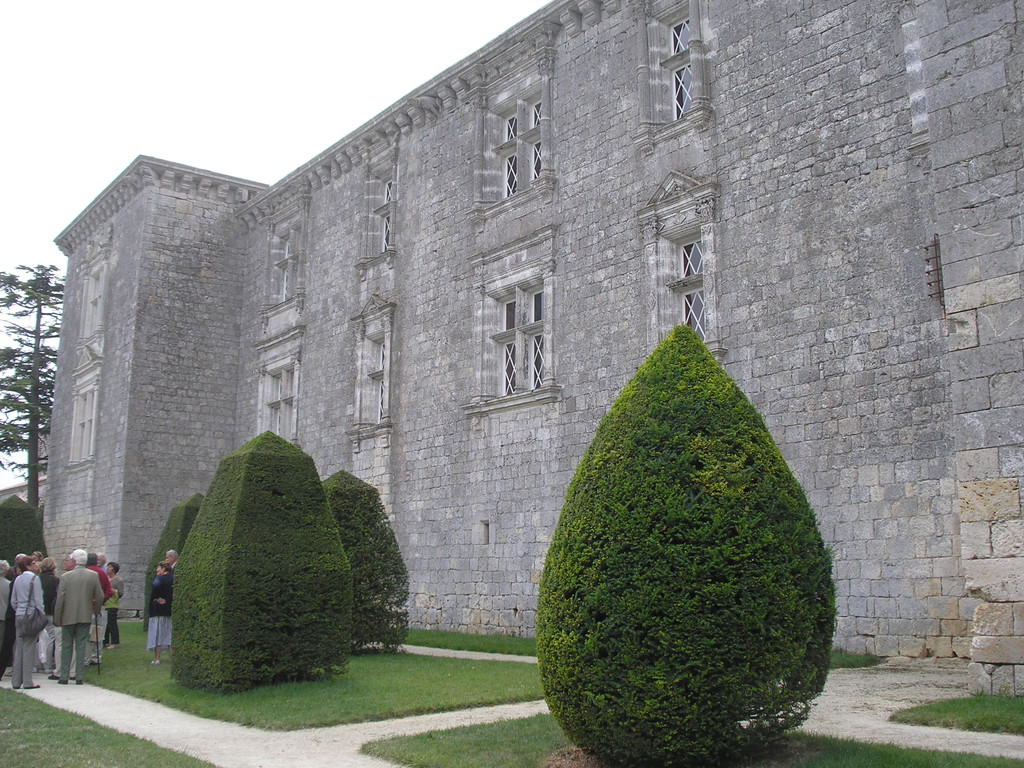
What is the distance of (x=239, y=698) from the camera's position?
29.2 feet

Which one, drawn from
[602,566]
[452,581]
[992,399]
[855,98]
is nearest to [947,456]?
[992,399]

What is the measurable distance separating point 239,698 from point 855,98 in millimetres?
9194

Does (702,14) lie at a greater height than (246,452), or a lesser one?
greater

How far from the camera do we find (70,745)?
7047 millimetres

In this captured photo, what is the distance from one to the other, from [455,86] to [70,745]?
1353cm

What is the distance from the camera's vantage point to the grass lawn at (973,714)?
6.36 m

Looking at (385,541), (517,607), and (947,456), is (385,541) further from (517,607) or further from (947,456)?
(947,456)

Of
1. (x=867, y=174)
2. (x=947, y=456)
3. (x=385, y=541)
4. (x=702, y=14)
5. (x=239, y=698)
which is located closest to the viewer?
(x=239, y=698)

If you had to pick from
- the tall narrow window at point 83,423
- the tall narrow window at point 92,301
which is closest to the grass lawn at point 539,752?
the tall narrow window at point 83,423

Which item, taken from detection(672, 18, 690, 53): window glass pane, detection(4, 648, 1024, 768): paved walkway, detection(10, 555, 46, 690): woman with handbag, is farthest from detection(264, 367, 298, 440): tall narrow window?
detection(4, 648, 1024, 768): paved walkway

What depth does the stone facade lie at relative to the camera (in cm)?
828

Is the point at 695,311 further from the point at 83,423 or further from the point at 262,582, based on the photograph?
the point at 83,423

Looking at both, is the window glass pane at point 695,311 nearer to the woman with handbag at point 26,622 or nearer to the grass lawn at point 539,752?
the grass lawn at point 539,752

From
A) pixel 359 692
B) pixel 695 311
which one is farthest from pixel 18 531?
pixel 695 311
